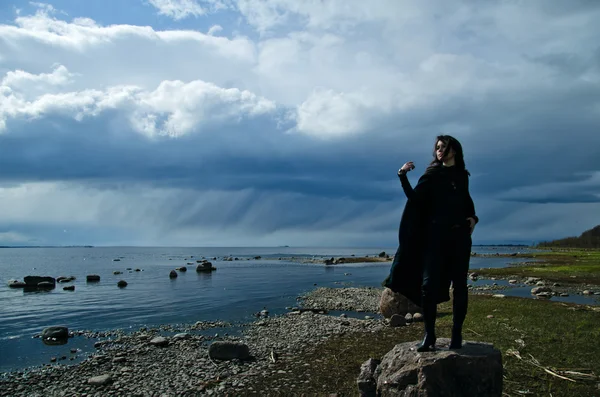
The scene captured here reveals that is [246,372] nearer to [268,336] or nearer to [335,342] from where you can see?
[335,342]

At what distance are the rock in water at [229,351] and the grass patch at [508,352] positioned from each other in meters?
1.64

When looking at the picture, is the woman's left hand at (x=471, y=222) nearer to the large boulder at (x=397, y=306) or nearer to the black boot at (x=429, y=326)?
the black boot at (x=429, y=326)

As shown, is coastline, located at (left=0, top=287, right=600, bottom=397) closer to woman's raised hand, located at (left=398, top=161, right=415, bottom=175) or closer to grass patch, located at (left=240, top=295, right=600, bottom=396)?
grass patch, located at (left=240, top=295, right=600, bottom=396)

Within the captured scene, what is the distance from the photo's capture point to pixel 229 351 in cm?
1449

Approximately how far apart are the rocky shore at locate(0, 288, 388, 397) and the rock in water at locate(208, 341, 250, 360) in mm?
146

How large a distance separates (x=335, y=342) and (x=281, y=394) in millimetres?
6011

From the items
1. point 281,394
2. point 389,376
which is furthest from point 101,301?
point 389,376

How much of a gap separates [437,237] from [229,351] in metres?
9.78

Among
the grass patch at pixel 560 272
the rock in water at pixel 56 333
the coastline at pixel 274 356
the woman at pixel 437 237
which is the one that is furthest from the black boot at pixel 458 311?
the grass patch at pixel 560 272

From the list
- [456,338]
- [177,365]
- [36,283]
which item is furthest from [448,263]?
[36,283]

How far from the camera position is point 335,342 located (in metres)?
16.3

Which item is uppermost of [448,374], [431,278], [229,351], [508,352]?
[431,278]

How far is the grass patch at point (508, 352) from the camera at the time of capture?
1009cm

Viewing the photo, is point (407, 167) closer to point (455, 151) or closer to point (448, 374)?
point (455, 151)
